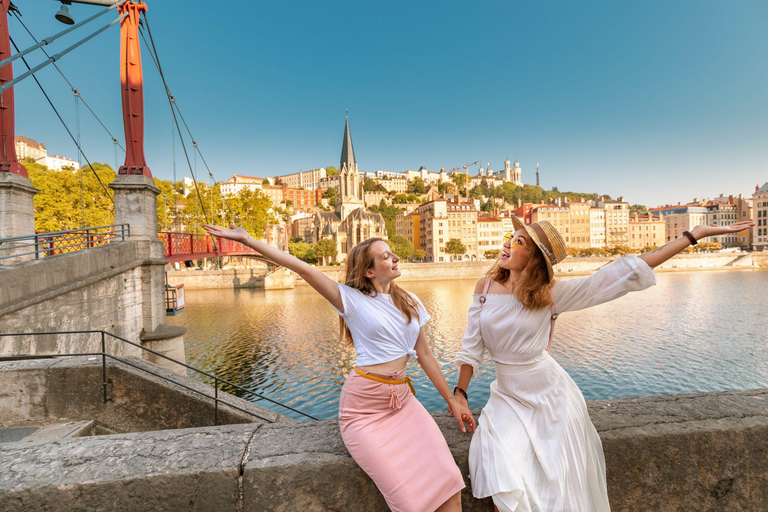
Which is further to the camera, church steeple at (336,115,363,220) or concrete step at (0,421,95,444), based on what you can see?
Answer: church steeple at (336,115,363,220)

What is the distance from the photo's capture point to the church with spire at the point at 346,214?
9325 cm

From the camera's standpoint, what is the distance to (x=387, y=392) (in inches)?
84.4

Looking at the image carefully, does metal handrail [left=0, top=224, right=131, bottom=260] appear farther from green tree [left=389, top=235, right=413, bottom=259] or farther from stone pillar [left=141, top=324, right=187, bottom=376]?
green tree [left=389, top=235, right=413, bottom=259]

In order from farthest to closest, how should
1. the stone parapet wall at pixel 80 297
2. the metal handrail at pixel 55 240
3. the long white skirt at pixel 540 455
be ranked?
1. the stone parapet wall at pixel 80 297
2. the metal handrail at pixel 55 240
3. the long white skirt at pixel 540 455

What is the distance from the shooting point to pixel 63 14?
7.26m

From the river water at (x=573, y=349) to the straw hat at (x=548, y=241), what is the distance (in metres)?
8.01

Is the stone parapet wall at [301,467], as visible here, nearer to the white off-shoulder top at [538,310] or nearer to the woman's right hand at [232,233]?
the white off-shoulder top at [538,310]

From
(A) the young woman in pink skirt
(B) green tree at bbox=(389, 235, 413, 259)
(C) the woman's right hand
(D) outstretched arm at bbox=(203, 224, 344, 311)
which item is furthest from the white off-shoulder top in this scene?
(B) green tree at bbox=(389, 235, 413, 259)

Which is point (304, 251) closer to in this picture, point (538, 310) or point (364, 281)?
point (364, 281)

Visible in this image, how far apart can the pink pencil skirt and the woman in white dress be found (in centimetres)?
16

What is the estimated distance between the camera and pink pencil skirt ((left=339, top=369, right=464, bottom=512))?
70.9 inches

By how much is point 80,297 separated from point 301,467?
24.5ft

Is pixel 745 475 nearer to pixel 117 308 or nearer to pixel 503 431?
pixel 503 431

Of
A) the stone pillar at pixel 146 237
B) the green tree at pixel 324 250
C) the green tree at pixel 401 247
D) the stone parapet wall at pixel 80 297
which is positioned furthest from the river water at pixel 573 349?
the green tree at pixel 401 247
